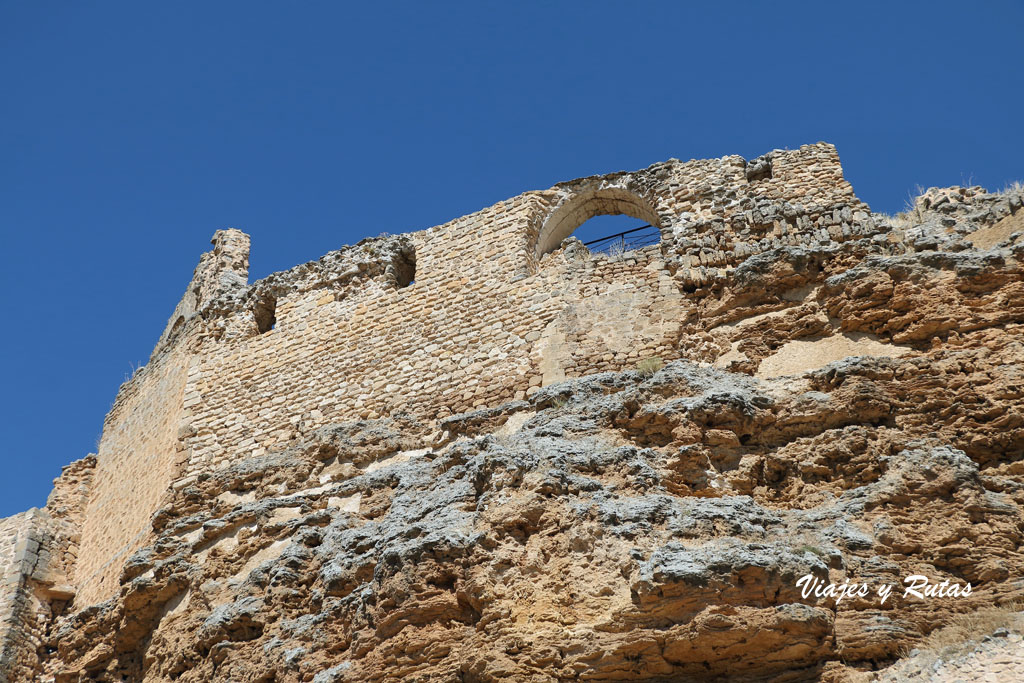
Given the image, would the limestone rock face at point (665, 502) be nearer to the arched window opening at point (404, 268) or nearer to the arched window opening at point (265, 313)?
the arched window opening at point (404, 268)

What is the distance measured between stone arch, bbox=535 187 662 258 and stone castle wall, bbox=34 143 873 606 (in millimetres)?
23

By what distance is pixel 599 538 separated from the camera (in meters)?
7.87

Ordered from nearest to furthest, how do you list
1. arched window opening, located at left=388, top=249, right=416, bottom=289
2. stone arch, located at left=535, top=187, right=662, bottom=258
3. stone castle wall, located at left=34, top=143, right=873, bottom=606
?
stone castle wall, located at left=34, top=143, right=873, bottom=606 → stone arch, located at left=535, top=187, right=662, bottom=258 → arched window opening, located at left=388, top=249, right=416, bottom=289

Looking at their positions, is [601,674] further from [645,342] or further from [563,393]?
[645,342]

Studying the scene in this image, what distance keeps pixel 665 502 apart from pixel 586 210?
229 inches

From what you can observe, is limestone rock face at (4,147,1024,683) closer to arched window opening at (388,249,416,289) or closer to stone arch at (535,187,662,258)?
stone arch at (535,187,662,258)

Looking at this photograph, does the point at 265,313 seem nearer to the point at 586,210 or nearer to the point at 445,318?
the point at 445,318

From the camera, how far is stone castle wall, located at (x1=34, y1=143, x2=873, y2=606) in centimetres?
1096

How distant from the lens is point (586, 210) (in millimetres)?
13188

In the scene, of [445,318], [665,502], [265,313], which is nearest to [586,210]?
[445,318]

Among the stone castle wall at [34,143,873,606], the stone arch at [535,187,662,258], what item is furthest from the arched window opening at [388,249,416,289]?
the stone arch at [535,187,662,258]

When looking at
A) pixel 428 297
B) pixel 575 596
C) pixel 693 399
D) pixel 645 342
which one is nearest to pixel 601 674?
pixel 575 596

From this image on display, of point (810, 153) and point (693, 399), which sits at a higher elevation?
point (810, 153)

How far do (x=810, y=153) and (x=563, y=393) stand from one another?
410 cm
